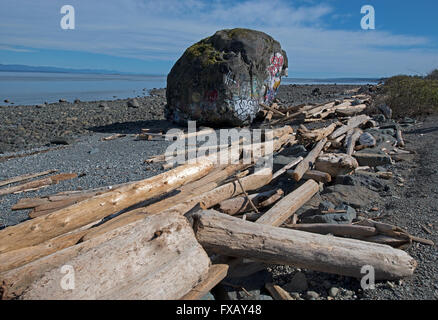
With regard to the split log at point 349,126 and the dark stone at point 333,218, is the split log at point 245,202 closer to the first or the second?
the dark stone at point 333,218

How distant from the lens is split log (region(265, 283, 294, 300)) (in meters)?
3.06

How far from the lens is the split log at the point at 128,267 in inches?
95.1

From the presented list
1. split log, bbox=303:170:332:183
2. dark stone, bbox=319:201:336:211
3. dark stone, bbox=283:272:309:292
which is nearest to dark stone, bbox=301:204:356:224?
dark stone, bbox=319:201:336:211

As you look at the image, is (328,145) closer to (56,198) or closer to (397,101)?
(56,198)

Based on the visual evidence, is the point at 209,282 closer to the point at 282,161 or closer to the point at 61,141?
the point at 282,161

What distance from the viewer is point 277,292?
3.12m

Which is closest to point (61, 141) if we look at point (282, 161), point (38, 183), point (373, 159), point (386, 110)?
point (38, 183)

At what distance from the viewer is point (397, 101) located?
13.2 metres

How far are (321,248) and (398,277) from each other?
0.81 m

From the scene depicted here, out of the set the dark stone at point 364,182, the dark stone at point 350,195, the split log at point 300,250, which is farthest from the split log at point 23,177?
the dark stone at point 364,182

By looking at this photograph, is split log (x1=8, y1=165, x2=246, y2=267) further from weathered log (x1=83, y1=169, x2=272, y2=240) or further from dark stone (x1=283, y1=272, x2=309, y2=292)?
dark stone (x1=283, y1=272, x2=309, y2=292)

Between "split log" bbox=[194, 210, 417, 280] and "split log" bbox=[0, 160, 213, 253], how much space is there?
152 centimetres
